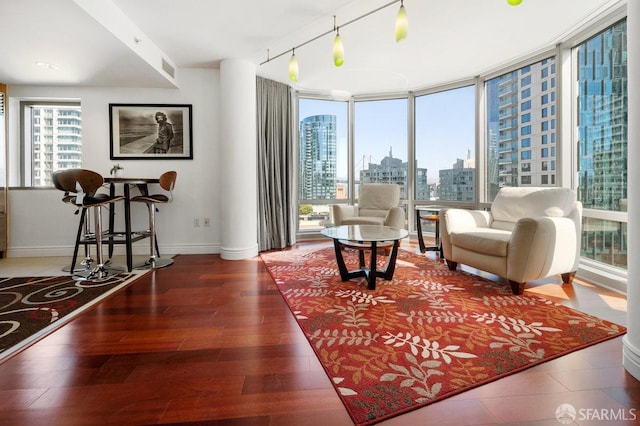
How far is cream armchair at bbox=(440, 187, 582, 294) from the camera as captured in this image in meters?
2.42

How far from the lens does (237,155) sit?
3.89 metres

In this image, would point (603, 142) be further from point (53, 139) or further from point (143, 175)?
point (53, 139)

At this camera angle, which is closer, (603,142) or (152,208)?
(603,142)

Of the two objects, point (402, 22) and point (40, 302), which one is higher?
point (402, 22)

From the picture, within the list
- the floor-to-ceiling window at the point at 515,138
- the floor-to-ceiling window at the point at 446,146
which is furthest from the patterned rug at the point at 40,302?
the floor-to-ceiling window at the point at 446,146

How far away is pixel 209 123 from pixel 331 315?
3.29m

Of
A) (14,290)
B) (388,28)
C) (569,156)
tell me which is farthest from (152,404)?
(569,156)

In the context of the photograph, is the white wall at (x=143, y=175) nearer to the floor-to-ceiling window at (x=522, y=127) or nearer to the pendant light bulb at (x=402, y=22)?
the pendant light bulb at (x=402, y=22)

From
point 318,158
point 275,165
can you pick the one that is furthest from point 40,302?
point 318,158

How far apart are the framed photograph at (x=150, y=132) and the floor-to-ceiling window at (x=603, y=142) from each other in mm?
4611

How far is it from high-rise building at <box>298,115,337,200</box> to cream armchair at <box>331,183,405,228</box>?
33.9 inches

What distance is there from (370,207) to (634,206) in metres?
3.21

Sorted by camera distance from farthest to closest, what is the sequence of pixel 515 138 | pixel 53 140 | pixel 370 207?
pixel 370 207 → pixel 53 140 → pixel 515 138

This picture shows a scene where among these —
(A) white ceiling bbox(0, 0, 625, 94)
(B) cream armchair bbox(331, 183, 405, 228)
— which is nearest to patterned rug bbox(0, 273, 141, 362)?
(A) white ceiling bbox(0, 0, 625, 94)
